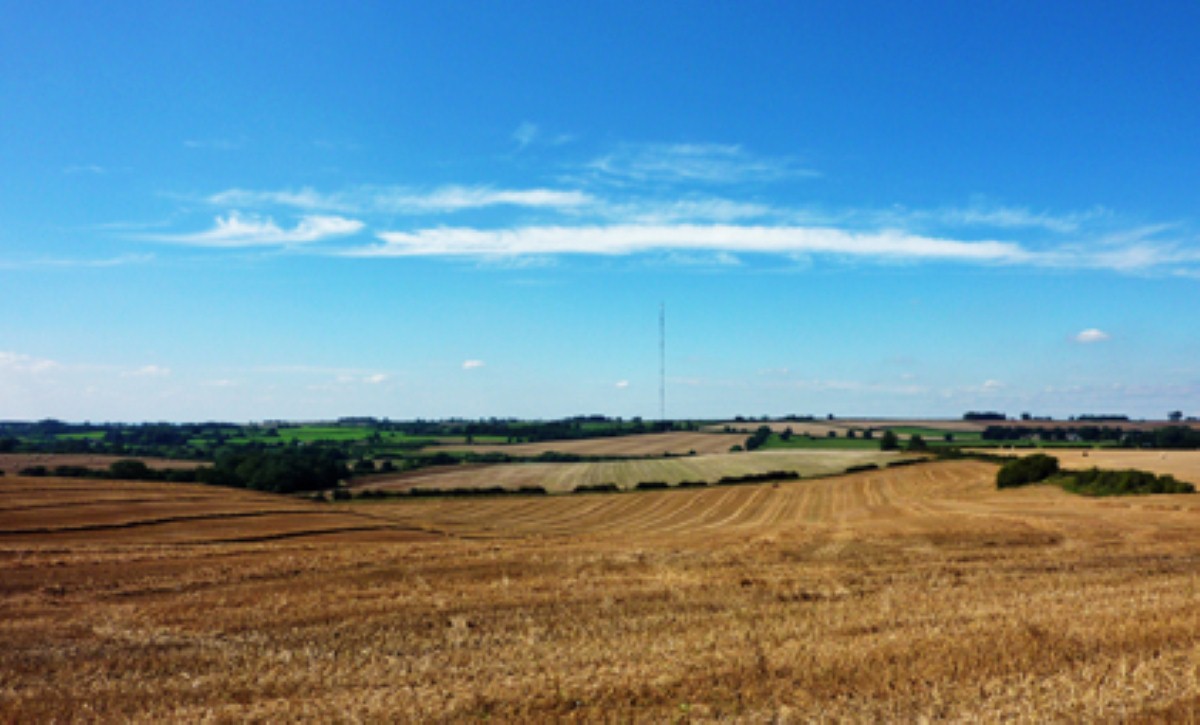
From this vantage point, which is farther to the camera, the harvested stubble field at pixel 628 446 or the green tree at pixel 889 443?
the harvested stubble field at pixel 628 446

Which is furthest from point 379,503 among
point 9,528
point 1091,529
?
point 1091,529

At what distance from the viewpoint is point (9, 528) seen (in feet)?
99.4

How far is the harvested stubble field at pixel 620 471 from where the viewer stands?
300ft

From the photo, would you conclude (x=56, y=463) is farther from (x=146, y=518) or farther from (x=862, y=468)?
(x=862, y=468)

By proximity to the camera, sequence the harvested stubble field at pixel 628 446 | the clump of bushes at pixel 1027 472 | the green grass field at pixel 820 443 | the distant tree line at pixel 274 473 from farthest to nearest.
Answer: the harvested stubble field at pixel 628 446 → the green grass field at pixel 820 443 → the distant tree line at pixel 274 473 → the clump of bushes at pixel 1027 472

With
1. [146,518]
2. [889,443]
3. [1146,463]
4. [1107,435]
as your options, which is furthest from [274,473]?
[1107,435]

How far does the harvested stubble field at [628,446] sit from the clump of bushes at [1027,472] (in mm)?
69150

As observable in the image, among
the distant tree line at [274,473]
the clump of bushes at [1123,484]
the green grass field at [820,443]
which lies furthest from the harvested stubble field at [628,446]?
the clump of bushes at [1123,484]

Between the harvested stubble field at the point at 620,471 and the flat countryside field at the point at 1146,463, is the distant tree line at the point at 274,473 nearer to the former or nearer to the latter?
the harvested stubble field at the point at 620,471

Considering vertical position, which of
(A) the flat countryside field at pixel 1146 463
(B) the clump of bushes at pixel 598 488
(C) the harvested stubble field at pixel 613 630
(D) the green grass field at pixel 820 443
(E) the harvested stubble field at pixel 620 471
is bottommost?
(B) the clump of bushes at pixel 598 488

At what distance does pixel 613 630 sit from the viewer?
1377cm

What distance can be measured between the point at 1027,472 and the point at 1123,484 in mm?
12161

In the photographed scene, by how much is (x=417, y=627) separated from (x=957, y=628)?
31.9 ft

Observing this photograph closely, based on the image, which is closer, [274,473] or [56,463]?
[274,473]
